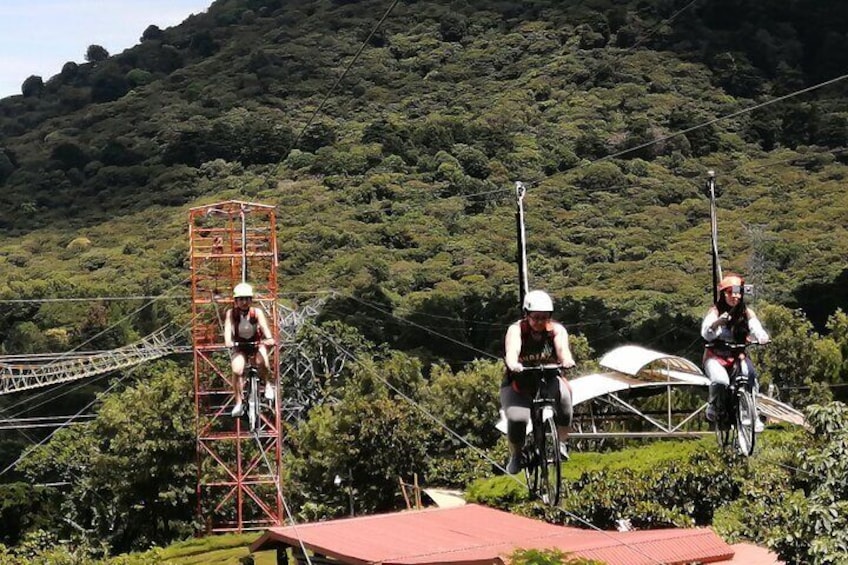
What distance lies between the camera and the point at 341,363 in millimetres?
86375

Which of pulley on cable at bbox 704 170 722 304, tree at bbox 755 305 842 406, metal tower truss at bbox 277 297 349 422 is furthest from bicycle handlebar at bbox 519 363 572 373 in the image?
metal tower truss at bbox 277 297 349 422

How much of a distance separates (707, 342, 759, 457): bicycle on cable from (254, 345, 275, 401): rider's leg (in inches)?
246

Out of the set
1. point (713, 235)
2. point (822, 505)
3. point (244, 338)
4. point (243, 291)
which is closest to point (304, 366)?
point (713, 235)

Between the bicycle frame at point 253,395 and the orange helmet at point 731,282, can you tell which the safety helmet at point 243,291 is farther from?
the orange helmet at point 731,282

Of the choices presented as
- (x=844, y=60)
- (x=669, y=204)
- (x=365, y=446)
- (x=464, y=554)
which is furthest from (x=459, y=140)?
(x=464, y=554)

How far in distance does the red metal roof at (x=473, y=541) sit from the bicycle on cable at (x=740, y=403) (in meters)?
13.3

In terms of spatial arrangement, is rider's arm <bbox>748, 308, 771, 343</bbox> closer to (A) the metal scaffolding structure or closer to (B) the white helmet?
(B) the white helmet

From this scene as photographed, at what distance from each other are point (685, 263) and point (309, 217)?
41.4 metres

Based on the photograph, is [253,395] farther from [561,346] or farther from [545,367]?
[561,346]

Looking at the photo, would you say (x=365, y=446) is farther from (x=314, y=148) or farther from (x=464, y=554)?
(x=314, y=148)

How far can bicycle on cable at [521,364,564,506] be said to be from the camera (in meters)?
16.8

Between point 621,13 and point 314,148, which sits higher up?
point 621,13

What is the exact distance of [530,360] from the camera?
54.2ft

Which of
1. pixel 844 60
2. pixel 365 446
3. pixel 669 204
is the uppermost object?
pixel 844 60
